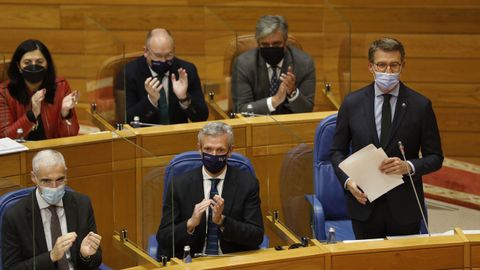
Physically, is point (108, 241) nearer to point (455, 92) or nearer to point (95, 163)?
point (95, 163)

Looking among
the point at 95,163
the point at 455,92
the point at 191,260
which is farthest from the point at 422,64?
the point at 191,260

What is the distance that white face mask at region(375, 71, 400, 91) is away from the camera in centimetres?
360

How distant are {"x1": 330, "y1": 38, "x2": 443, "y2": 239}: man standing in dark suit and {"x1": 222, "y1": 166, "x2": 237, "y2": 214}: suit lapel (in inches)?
12.8

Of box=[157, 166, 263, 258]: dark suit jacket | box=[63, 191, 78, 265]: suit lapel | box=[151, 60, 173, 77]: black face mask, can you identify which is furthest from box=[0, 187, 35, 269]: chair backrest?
box=[151, 60, 173, 77]: black face mask

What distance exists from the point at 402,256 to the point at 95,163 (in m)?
1.26

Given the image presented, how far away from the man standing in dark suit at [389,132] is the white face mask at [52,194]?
87 cm

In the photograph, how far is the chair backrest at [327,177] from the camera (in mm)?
4004

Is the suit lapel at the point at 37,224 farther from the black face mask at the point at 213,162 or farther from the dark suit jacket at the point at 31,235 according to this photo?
the black face mask at the point at 213,162

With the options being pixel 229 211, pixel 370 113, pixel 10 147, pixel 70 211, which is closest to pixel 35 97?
pixel 10 147

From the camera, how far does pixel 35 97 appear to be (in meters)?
4.21

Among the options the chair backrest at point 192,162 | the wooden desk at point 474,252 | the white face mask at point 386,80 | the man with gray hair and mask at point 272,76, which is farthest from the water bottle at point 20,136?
the wooden desk at point 474,252

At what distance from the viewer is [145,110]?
4.41 m

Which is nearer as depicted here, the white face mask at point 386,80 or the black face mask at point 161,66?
the white face mask at point 386,80

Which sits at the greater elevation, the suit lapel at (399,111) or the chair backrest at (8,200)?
the suit lapel at (399,111)
